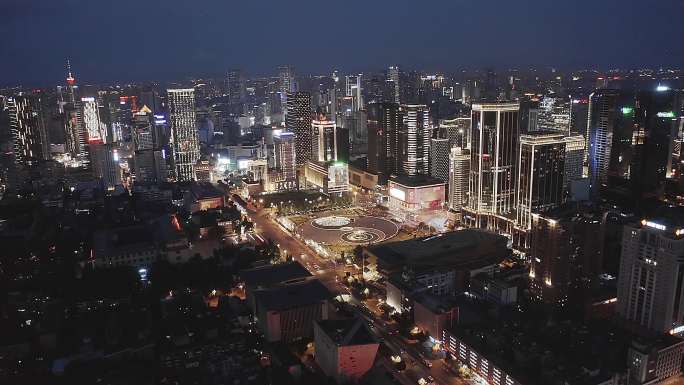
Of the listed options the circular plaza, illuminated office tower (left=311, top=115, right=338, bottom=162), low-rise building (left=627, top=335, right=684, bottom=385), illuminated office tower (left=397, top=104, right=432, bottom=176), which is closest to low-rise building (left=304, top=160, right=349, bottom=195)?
illuminated office tower (left=311, top=115, right=338, bottom=162)

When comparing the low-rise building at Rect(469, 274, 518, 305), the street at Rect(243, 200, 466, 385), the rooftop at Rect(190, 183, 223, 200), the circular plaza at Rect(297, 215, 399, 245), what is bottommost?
the street at Rect(243, 200, 466, 385)

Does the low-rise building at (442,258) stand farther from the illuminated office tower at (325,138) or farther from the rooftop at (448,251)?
the illuminated office tower at (325,138)

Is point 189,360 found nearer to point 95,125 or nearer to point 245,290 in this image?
point 245,290

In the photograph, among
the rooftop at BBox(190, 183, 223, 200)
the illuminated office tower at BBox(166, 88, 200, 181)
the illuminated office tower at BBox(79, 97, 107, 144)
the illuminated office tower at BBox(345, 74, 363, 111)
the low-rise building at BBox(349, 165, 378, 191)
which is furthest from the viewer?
the illuminated office tower at BBox(345, 74, 363, 111)

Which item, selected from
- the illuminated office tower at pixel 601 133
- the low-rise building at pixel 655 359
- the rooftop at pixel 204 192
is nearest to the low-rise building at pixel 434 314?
the low-rise building at pixel 655 359

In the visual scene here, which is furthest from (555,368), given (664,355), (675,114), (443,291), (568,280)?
(675,114)

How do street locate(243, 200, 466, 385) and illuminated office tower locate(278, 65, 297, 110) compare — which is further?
illuminated office tower locate(278, 65, 297, 110)

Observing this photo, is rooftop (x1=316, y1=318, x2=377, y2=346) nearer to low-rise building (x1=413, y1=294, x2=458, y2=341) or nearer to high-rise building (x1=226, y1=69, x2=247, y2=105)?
low-rise building (x1=413, y1=294, x2=458, y2=341)

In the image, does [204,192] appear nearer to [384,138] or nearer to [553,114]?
[384,138]
